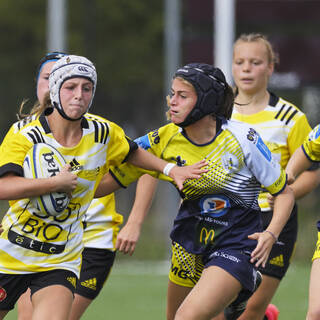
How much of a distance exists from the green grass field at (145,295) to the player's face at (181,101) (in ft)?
15.4

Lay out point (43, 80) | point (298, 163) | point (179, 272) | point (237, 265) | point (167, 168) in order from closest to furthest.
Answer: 1. point (237, 265)
2. point (167, 168)
3. point (179, 272)
4. point (298, 163)
5. point (43, 80)

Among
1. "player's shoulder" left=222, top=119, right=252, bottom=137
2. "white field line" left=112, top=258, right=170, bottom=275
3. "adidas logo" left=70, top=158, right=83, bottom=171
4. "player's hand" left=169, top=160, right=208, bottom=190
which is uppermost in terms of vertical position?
"player's shoulder" left=222, top=119, right=252, bottom=137

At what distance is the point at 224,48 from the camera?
46.9ft

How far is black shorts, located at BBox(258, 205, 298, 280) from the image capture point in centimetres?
722

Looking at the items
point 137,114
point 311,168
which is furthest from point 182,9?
point 311,168

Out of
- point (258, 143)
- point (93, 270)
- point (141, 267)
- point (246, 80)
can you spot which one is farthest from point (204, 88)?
point (141, 267)

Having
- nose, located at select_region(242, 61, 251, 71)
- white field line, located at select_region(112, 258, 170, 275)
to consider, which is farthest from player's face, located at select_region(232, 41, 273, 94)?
white field line, located at select_region(112, 258, 170, 275)

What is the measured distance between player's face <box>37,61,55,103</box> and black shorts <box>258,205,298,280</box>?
1780 mm

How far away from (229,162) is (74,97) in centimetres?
104

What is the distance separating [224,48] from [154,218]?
261 inches

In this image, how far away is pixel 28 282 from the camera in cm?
591

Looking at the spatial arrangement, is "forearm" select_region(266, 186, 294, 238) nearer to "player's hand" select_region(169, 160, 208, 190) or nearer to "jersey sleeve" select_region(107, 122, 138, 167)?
"player's hand" select_region(169, 160, 208, 190)

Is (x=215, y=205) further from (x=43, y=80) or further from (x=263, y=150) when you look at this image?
(x=43, y=80)

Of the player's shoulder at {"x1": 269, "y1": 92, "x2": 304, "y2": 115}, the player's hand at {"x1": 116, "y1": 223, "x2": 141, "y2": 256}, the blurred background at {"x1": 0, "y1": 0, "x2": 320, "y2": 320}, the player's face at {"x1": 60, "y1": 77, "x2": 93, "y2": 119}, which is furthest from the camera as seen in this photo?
the blurred background at {"x1": 0, "y1": 0, "x2": 320, "y2": 320}
